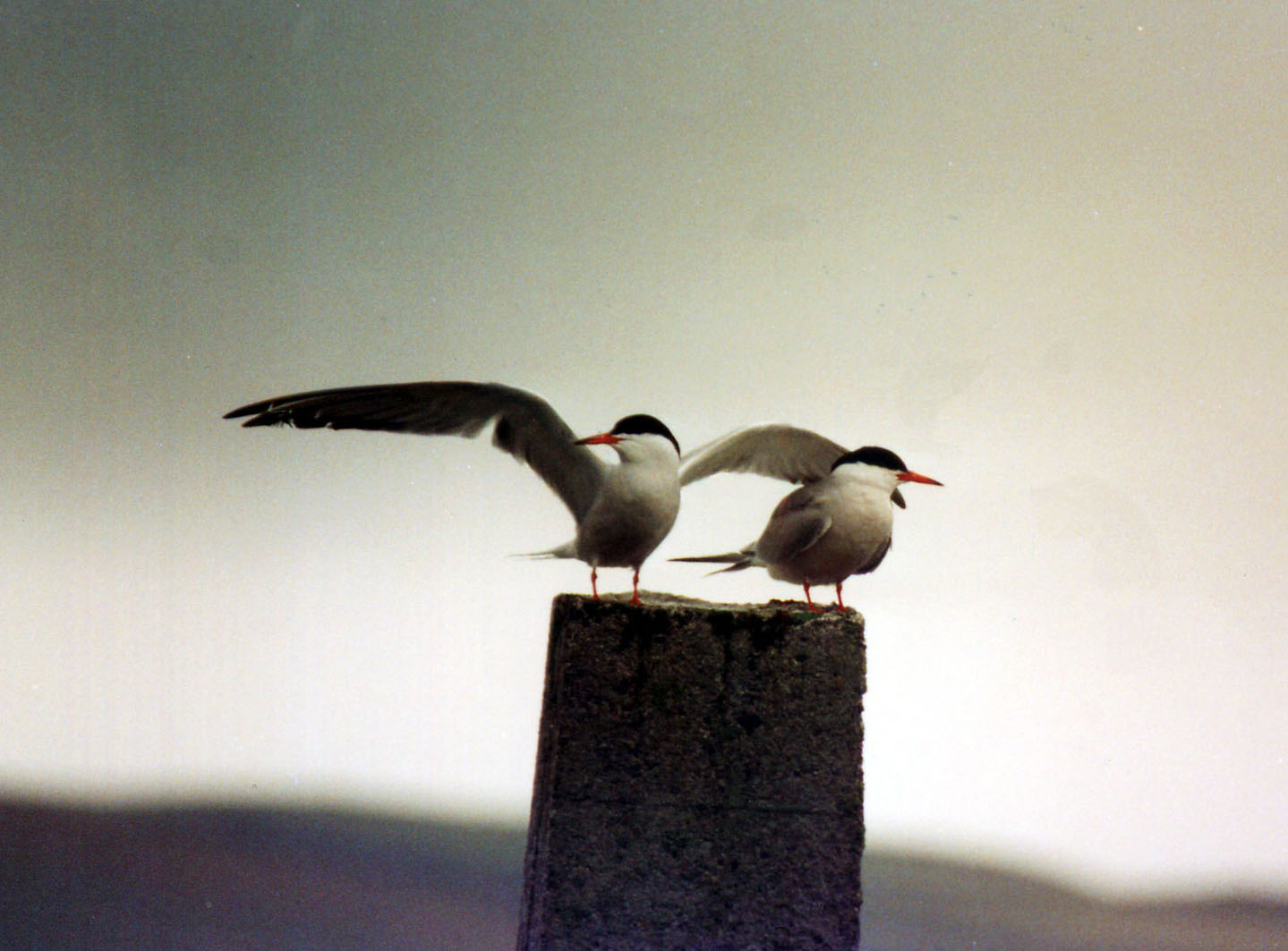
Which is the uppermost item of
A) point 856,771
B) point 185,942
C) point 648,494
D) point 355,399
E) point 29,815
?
point 355,399

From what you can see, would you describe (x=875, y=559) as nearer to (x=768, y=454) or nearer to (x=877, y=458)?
(x=877, y=458)

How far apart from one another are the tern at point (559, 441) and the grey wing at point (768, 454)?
0.86 ft

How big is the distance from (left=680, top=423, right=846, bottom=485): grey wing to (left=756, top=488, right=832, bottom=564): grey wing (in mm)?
255

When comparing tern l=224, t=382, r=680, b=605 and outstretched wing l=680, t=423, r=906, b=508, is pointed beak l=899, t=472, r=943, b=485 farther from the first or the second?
tern l=224, t=382, r=680, b=605

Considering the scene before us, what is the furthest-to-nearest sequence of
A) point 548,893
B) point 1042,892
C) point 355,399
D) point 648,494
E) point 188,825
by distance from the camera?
point 188,825 < point 1042,892 < point 355,399 < point 648,494 < point 548,893

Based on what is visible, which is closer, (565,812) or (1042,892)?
(565,812)

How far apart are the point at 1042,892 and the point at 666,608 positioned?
215 centimetres

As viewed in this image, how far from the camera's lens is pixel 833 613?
1.96 meters

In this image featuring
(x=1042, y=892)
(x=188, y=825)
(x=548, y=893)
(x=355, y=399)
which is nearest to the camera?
(x=548, y=893)

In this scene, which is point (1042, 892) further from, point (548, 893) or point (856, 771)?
point (548, 893)

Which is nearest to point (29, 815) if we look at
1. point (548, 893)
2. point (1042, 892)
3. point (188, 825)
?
point (188, 825)

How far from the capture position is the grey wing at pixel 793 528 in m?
2.12

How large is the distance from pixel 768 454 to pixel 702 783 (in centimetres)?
92

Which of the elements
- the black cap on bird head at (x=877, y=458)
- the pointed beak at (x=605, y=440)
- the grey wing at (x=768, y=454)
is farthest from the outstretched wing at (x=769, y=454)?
the pointed beak at (x=605, y=440)
